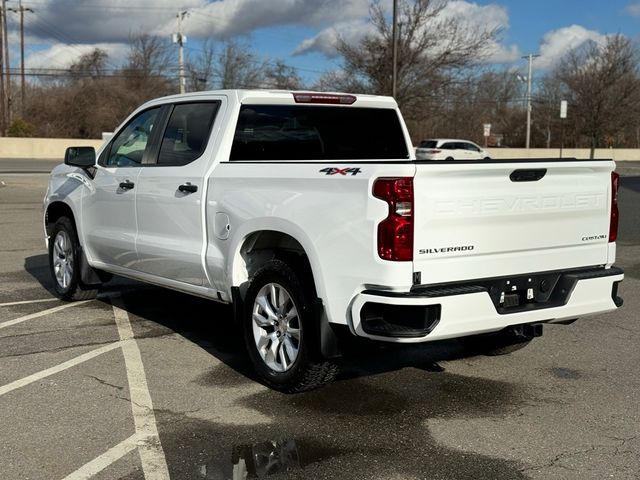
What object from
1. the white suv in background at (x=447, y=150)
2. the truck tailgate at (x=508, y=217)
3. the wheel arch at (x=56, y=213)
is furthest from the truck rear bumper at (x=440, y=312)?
the white suv in background at (x=447, y=150)

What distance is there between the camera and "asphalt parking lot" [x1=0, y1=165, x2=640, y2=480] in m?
3.81

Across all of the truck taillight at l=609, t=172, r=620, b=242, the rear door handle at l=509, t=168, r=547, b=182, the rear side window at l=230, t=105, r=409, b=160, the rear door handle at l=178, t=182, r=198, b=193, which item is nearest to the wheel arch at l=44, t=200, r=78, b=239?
the rear door handle at l=178, t=182, r=198, b=193

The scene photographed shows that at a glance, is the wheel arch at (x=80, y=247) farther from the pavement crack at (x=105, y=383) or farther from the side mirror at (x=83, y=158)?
the pavement crack at (x=105, y=383)

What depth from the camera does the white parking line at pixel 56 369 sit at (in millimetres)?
4988

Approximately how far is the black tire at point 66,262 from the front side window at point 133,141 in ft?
3.55

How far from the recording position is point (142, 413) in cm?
451

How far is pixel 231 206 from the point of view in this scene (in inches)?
202

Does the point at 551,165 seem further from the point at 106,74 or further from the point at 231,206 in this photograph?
the point at 106,74

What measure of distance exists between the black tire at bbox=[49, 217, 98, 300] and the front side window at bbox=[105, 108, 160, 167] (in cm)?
108

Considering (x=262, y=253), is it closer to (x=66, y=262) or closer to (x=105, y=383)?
(x=105, y=383)

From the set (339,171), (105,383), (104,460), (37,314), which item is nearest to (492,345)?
(339,171)

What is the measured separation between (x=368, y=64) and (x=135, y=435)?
32467mm

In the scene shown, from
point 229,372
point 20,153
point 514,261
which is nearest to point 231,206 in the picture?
point 229,372

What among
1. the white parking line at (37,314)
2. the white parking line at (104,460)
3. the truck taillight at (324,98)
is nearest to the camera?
the white parking line at (104,460)
